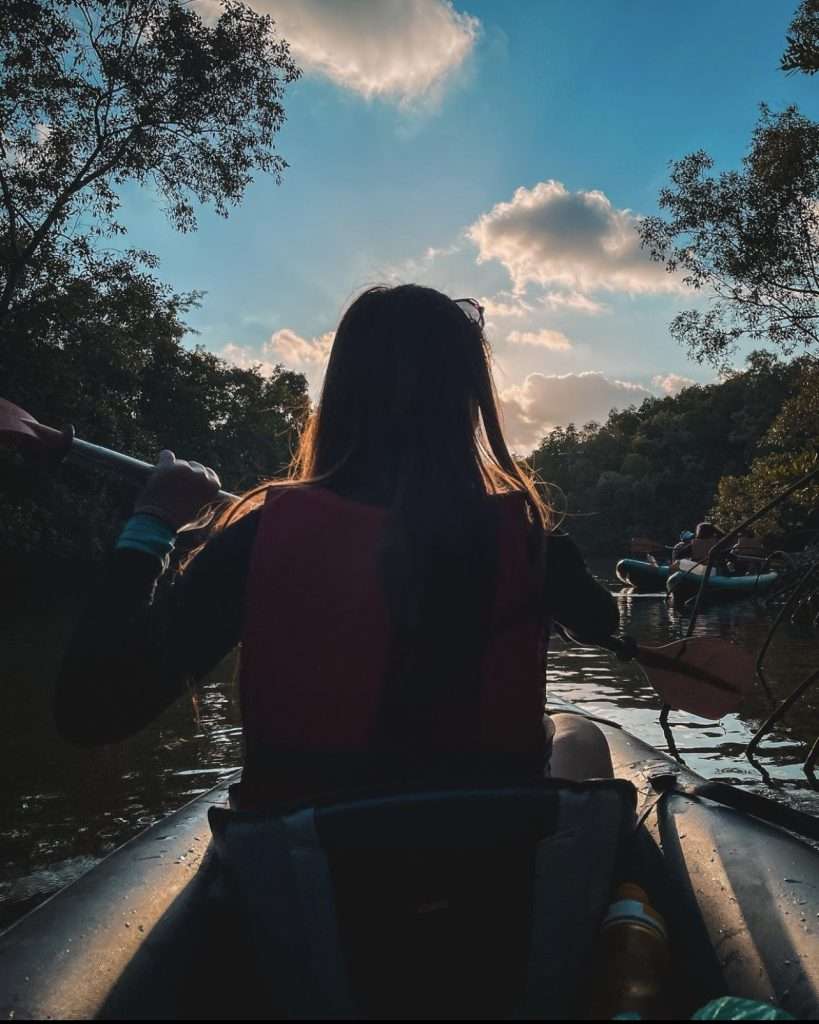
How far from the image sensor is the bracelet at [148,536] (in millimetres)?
1213

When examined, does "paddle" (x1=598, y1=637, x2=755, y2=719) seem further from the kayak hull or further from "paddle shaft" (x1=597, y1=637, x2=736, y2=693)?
the kayak hull

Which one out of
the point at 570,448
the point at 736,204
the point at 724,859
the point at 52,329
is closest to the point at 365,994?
the point at 724,859

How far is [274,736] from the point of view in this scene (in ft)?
3.89

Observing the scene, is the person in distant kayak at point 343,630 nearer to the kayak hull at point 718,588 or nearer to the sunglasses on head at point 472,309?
the sunglasses on head at point 472,309

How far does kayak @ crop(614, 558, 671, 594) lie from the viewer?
15.4 meters

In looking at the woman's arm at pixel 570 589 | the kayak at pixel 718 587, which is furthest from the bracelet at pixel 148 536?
the kayak at pixel 718 587

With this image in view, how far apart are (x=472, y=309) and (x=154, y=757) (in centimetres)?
372

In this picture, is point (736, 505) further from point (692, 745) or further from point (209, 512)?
point (209, 512)

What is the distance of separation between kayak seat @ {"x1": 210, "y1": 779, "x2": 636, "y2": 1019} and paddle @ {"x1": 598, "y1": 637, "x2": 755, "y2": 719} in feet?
3.33

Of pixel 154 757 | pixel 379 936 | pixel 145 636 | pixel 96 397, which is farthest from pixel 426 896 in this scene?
pixel 96 397

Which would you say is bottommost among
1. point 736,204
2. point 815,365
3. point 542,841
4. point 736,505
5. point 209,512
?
point 542,841

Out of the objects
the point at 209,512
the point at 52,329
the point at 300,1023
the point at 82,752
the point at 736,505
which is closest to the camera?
the point at 300,1023

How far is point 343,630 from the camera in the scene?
118 centimetres

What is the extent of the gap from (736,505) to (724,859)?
37.2 ft
